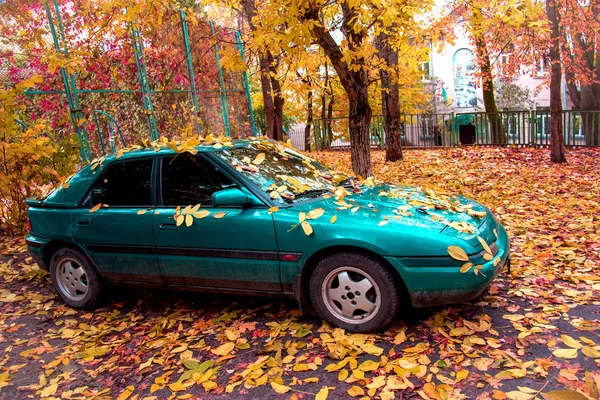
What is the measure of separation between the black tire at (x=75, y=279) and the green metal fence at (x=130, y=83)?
12.2 ft

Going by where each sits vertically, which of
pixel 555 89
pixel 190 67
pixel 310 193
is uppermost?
pixel 190 67

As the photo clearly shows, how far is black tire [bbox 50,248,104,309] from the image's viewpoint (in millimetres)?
4711

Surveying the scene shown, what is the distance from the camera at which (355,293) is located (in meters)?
3.65

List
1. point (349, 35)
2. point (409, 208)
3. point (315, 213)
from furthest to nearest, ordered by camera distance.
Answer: point (349, 35) → point (409, 208) → point (315, 213)

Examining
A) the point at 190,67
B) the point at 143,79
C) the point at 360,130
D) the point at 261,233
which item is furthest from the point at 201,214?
the point at 190,67

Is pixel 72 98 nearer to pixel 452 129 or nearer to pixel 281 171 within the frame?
pixel 281 171

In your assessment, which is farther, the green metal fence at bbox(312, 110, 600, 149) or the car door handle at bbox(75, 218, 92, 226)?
the green metal fence at bbox(312, 110, 600, 149)

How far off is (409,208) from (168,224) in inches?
80.6

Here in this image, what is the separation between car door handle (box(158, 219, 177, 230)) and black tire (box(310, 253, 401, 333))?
1.30m

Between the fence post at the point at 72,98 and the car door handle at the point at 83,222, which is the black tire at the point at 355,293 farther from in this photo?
the fence post at the point at 72,98

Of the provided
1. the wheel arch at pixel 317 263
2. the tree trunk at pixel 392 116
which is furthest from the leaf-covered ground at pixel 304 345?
the tree trunk at pixel 392 116

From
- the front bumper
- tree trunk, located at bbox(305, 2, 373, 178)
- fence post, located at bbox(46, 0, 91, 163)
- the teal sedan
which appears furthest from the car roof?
fence post, located at bbox(46, 0, 91, 163)

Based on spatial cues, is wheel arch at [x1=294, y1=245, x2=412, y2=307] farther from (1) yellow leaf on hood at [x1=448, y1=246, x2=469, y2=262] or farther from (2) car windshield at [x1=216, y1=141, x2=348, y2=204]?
(2) car windshield at [x1=216, y1=141, x2=348, y2=204]

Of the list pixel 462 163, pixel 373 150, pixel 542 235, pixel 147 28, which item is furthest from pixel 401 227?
pixel 373 150
